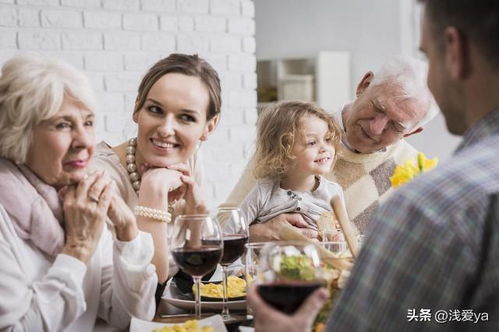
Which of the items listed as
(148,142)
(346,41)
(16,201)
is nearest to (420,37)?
(16,201)

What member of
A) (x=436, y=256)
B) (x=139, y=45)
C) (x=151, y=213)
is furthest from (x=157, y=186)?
(x=139, y=45)

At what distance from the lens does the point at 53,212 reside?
72.6 inches

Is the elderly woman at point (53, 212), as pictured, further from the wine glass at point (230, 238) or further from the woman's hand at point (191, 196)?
the woman's hand at point (191, 196)

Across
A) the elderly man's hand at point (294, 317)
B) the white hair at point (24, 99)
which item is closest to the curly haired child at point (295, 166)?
the white hair at point (24, 99)

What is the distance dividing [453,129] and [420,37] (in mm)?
154

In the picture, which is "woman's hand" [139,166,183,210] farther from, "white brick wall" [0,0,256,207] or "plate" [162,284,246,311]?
"white brick wall" [0,0,256,207]

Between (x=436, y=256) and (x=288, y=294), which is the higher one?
(x=436, y=256)

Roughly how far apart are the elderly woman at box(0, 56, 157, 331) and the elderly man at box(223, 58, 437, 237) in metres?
0.89

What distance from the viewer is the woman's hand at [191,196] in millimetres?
2396

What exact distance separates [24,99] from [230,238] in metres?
0.59

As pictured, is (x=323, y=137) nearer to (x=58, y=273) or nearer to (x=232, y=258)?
(x=232, y=258)

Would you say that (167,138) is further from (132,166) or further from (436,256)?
(436,256)

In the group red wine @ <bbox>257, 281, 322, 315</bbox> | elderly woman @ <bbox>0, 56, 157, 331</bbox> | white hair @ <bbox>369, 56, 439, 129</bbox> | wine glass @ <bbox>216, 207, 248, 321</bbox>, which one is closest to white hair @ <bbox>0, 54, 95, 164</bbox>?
elderly woman @ <bbox>0, 56, 157, 331</bbox>

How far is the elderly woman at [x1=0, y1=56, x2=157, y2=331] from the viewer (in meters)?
1.71
